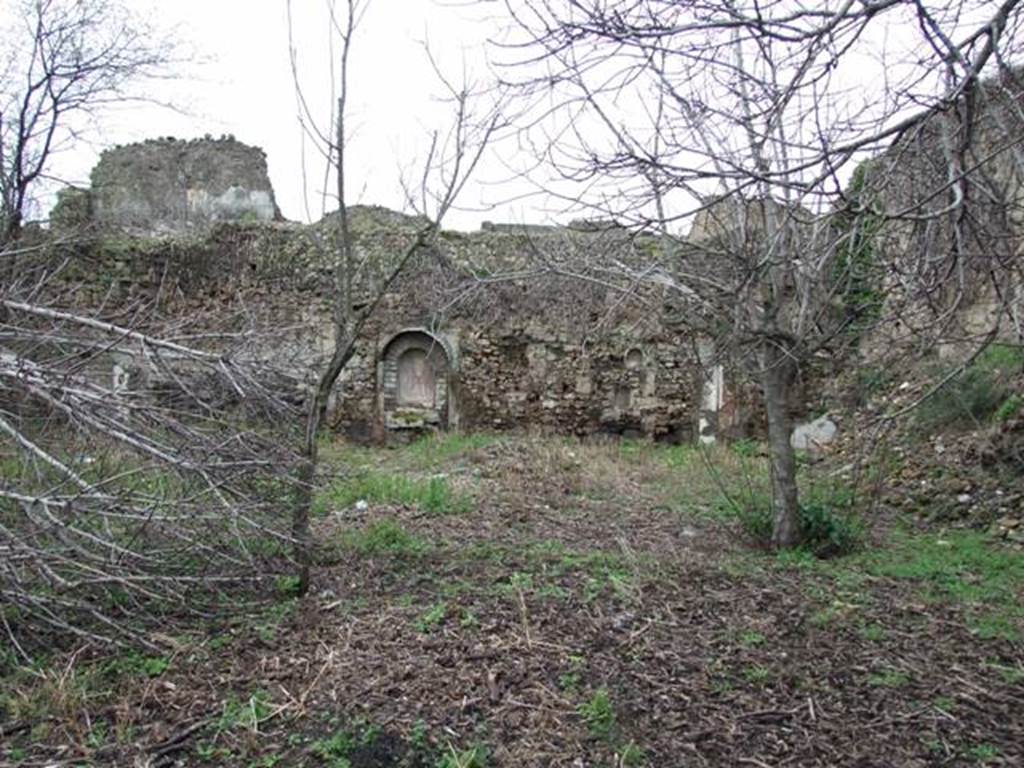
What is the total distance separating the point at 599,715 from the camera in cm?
300

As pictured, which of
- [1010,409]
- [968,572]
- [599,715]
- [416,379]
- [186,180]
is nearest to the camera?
[599,715]

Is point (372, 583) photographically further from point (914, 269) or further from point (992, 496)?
point (992, 496)

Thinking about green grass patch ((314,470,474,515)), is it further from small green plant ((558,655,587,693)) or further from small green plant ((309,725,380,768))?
small green plant ((309,725,380,768))

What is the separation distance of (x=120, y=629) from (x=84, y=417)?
115 cm

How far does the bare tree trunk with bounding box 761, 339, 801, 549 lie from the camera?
548cm

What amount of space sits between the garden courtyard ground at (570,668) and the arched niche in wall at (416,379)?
663 cm

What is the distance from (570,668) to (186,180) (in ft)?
49.2

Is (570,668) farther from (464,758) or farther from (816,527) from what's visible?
(816,527)

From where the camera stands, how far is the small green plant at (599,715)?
291 centimetres

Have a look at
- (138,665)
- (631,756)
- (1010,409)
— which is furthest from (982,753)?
(1010,409)

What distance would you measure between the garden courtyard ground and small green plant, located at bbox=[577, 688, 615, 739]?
1cm

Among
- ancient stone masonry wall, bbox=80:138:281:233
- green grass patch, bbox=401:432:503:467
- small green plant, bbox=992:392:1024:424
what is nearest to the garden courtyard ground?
small green plant, bbox=992:392:1024:424

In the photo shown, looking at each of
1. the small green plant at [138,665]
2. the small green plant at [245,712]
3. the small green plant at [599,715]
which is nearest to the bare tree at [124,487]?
the small green plant at [138,665]

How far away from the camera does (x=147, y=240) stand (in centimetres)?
1260
